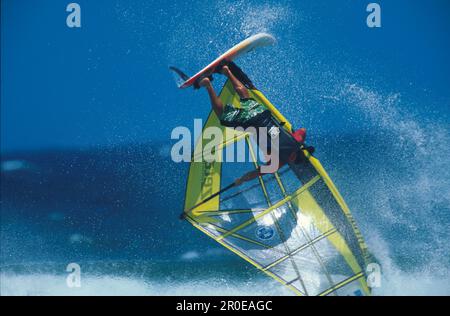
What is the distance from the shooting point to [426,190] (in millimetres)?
4895

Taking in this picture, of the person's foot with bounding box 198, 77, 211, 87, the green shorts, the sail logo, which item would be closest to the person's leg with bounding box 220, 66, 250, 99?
the green shorts

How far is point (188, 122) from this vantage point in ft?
16.5

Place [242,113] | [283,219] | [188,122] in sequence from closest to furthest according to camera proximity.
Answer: [242,113], [283,219], [188,122]

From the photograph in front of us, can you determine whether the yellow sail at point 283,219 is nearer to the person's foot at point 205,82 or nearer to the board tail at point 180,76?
the person's foot at point 205,82

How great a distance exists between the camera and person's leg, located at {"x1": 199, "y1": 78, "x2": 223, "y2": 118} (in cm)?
404

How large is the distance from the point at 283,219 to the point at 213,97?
1284 millimetres

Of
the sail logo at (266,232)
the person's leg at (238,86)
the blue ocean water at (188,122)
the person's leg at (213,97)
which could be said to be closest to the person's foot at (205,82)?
the person's leg at (213,97)

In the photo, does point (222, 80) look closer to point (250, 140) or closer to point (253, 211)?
point (250, 140)

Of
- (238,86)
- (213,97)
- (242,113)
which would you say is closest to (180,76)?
(213,97)

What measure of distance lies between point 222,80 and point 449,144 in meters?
2.53

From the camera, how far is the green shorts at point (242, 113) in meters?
3.96

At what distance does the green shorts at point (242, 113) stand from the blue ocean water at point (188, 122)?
0.87 metres

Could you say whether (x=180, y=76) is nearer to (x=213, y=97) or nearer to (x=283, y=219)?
(x=213, y=97)
